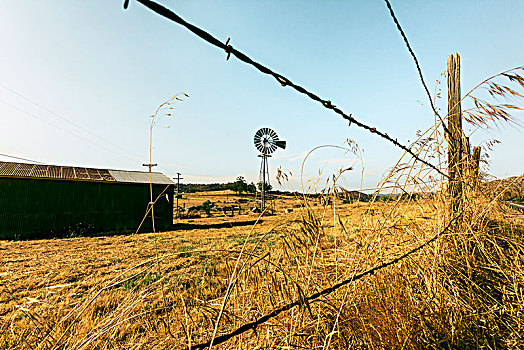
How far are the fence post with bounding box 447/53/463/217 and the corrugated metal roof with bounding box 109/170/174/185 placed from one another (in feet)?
57.1

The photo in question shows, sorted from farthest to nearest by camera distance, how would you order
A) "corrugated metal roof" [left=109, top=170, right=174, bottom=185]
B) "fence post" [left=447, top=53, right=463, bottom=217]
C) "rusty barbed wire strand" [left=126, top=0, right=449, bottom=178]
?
"corrugated metal roof" [left=109, top=170, right=174, bottom=185]
"fence post" [left=447, top=53, right=463, bottom=217]
"rusty barbed wire strand" [left=126, top=0, right=449, bottom=178]

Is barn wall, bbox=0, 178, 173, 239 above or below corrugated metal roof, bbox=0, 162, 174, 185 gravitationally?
A: below

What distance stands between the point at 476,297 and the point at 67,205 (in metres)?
18.3

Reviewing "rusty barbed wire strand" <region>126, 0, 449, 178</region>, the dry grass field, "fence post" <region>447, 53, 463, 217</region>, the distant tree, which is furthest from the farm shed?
the distant tree

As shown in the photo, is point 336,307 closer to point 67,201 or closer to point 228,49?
point 228,49

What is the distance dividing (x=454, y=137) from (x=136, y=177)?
19.3 meters

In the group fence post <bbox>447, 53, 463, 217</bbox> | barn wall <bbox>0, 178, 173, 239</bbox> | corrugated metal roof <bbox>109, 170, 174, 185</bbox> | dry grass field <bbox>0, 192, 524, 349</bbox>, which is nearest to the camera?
dry grass field <bbox>0, 192, 524, 349</bbox>

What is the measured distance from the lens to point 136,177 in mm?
18750

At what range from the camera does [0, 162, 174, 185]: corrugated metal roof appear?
48.5ft

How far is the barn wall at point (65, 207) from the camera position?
14.3 meters

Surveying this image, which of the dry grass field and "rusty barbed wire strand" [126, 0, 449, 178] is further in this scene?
the dry grass field

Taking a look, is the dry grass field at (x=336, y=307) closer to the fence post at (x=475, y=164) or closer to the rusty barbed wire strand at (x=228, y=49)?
the rusty barbed wire strand at (x=228, y=49)

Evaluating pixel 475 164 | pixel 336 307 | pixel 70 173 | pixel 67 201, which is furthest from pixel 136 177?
pixel 336 307

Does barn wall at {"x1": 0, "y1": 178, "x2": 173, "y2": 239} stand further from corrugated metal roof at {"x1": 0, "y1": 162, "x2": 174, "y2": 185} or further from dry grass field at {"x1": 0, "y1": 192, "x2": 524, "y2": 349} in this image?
dry grass field at {"x1": 0, "y1": 192, "x2": 524, "y2": 349}
